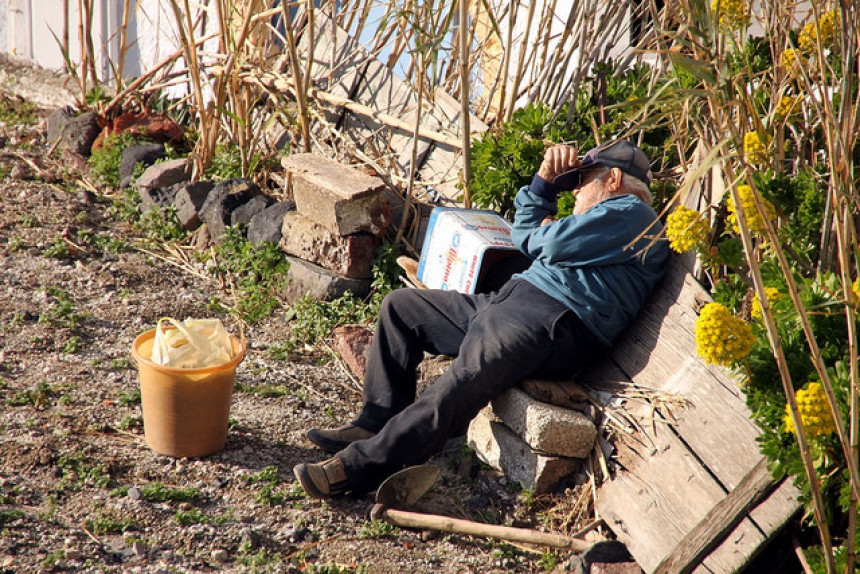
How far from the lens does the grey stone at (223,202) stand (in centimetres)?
523

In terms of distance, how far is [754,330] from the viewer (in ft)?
8.54

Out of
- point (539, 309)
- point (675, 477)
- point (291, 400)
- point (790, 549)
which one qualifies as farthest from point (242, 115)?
point (790, 549)

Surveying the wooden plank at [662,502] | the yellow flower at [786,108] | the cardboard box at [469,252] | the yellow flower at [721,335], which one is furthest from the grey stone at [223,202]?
the yellow flower at [721,335]

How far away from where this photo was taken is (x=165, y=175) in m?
5.64

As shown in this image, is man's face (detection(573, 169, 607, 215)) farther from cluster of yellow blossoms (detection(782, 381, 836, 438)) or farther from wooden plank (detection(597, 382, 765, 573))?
cluster of yellow blossoms (detection(782, 381, 836, 438))

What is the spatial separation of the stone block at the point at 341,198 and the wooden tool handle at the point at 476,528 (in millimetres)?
1873

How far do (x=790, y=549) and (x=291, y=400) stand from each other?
2.15 meters

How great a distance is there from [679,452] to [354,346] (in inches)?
68.7

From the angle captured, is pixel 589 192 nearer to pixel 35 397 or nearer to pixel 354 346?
pixel 354 346

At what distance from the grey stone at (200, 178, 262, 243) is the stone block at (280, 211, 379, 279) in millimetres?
597

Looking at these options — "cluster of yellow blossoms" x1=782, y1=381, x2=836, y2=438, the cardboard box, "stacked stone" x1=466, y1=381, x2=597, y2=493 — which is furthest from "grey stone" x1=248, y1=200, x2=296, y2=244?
"cluster of yellow blossoms" x1=782, y1=381, x2=836, y2=438

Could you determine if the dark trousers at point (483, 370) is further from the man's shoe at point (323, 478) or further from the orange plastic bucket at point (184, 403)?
the orange plastic bucket at point (184, 403)

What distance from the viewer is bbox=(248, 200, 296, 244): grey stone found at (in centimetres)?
495

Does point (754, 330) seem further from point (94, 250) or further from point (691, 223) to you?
point (94, 250)
